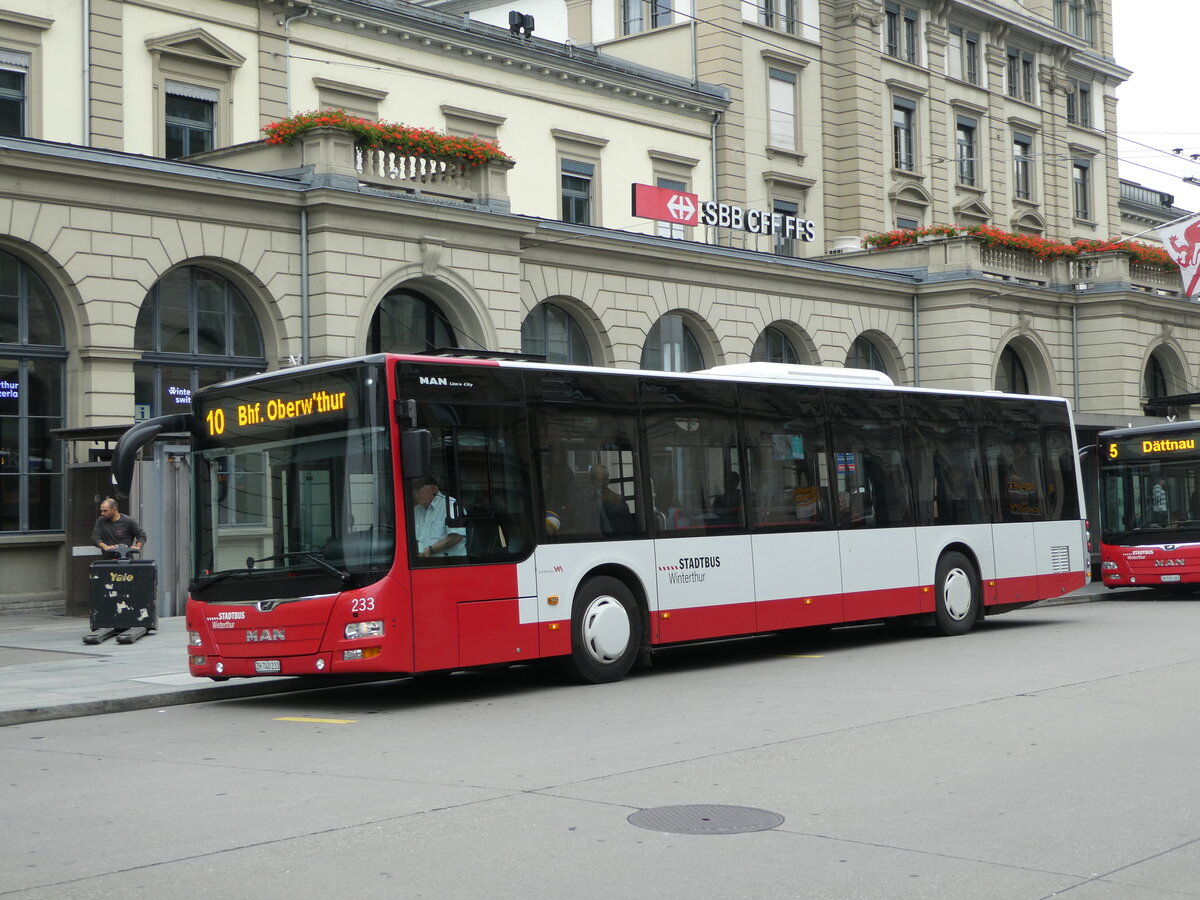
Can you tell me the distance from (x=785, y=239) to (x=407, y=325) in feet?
54.0

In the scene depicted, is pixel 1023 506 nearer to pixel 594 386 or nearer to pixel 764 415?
pixel 764 415

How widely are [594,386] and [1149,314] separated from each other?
103 ft

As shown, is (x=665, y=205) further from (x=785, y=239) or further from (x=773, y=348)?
(x=785, y=239)

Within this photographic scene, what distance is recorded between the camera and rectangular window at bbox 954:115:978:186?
46.0 metres

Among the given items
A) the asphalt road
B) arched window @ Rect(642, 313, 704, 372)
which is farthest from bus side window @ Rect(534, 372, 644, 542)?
arched window @ Rect(642, 313, 704, 372)

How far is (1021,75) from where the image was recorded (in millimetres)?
49062

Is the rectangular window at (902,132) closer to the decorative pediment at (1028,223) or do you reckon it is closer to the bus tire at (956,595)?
the decorative pediment at (1028,223)

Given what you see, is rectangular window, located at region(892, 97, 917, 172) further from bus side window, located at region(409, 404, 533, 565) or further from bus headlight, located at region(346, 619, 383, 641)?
bus headlight, located at region(346, 619, 383, 641)

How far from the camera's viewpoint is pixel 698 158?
38.3 metres

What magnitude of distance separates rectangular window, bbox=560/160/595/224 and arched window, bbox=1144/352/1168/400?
17848 mm

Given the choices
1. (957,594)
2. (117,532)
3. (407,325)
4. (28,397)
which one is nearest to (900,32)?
(407,325)

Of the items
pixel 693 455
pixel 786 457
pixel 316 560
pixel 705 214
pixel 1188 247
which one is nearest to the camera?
pixel 316 560

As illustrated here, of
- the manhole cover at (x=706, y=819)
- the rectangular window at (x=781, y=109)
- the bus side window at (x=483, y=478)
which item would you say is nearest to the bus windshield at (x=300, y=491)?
the bus side window at (x=483, y=478)

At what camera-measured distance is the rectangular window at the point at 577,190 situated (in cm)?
3478
